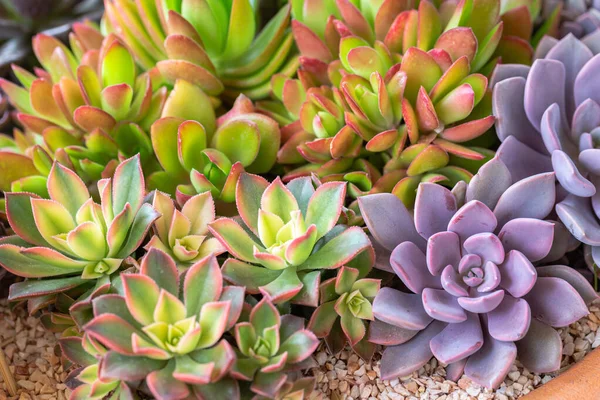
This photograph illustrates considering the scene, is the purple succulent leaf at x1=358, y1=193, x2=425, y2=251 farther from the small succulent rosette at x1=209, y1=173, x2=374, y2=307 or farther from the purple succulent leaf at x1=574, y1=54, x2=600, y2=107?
the purple succulent leaf at x1=574, y1=54, x2=600, y2=107

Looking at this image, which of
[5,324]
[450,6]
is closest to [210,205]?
[5,324]

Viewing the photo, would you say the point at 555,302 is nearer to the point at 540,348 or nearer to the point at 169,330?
the point at 540,348

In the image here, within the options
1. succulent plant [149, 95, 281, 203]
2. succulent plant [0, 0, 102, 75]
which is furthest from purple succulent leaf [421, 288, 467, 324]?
succulent plant [0, 0, 102, 75]

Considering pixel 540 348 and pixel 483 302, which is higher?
pixel 483 302

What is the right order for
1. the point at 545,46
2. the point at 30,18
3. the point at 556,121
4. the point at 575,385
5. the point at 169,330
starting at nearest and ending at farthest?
the point at 169,330 < the point at 575,385 < the point at 556,121 < the point at 545,46 < the point at 30,18

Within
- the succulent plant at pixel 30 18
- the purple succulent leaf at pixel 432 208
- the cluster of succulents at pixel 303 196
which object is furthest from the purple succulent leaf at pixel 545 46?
the succulent plant at pixel 30 18

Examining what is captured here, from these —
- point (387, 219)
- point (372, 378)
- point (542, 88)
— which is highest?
point (542, 88)

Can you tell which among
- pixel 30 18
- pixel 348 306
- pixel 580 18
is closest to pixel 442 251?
pixel 348 306
